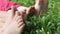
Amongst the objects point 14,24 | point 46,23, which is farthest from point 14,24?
point 46,23

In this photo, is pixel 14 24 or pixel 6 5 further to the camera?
pixel 6 5

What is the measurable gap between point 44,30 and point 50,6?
47 cm

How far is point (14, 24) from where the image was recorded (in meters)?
2.08

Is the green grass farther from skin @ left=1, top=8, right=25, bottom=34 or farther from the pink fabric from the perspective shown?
the pink fabric

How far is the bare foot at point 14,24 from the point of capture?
80.6 inches

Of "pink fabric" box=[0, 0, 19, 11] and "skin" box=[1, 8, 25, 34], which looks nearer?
"skin" box=[1, 8, 25, 34]

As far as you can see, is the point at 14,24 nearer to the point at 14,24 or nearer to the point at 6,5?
the point at 14,24

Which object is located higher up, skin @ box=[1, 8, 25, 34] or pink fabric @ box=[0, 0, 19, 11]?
pink fabric @ box=[0, 0, 19, 11]

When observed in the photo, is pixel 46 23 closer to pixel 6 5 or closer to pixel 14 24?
pixel 14 24

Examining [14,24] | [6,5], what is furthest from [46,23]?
[6,5]

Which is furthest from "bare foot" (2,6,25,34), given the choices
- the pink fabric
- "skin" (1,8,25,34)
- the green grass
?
the pink fabric

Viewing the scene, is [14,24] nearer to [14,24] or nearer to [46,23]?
[14,24]

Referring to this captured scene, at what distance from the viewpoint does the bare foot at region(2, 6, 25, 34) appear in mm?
2047

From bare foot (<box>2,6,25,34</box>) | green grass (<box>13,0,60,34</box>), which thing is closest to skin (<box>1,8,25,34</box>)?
bare foot (<box>2,6,25,34</box>)
